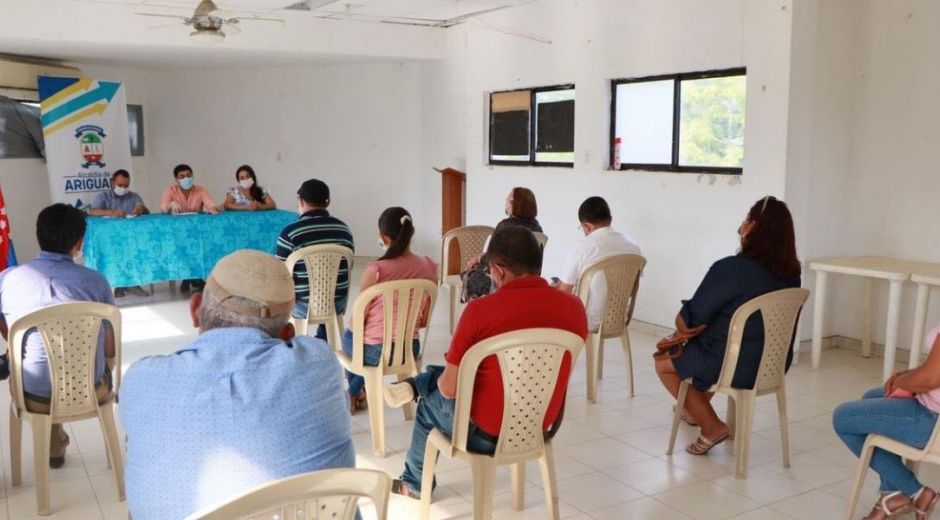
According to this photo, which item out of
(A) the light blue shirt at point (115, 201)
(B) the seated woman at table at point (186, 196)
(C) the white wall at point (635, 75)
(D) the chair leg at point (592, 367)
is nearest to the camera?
(D) the chair leg at point (592, 367)

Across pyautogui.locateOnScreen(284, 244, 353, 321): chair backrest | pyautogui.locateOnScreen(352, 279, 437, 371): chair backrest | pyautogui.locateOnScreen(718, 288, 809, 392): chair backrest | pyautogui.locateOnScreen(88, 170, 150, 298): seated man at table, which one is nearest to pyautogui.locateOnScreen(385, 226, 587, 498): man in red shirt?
pyautogui.locateOnScreen(352, 279, 437, 371): chair backrest

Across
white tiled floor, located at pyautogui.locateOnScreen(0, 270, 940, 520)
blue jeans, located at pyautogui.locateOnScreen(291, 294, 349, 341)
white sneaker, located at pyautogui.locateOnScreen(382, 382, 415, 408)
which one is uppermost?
white sneaker, located at pyautogui.locateOnScreen(382, 382, 415, 408)

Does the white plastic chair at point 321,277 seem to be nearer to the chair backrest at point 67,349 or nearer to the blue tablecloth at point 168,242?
the chair backrest at point 67,349

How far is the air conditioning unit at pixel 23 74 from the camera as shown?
7.95 metres

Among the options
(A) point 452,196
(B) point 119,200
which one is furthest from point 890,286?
(B) point 119,200

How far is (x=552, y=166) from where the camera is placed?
22.9 ft

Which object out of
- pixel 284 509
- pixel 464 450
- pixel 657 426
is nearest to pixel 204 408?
pixel 284 509

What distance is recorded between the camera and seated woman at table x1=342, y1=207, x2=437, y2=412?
3496mm

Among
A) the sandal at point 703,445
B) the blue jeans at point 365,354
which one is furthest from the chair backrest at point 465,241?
the sandal at point 703,445

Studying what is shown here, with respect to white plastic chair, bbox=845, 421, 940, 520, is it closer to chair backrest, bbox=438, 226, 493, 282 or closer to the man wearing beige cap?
the man wearing beige cap

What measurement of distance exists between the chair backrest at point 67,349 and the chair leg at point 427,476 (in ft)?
3.71

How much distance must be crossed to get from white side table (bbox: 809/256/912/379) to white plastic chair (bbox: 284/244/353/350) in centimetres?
293

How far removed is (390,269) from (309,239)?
98cm

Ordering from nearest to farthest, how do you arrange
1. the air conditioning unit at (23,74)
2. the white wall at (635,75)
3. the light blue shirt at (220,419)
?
the light blue shirt at (220,419) < the white wall at (635,75) < the air conditioning unit at (23,74)
